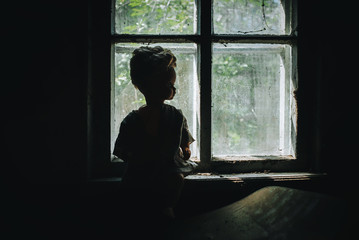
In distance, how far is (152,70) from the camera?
1.01 meters

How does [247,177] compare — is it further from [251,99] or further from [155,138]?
[155,138]

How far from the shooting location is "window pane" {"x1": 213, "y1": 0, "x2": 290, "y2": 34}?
1.38 m

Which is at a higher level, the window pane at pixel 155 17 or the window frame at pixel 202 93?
the window pane at pixel 155 17

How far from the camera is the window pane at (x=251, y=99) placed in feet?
4.57

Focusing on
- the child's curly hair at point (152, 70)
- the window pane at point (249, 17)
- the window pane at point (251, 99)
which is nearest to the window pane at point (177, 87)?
the window pane at point (251, 99)

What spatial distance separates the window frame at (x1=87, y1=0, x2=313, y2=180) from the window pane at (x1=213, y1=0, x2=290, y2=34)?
0.05 m

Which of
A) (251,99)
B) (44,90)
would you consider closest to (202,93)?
(251,99)

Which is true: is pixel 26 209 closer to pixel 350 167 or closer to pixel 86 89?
pixel 86 89

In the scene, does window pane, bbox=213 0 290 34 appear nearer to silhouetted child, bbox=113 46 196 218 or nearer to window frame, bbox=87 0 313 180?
window frame, bbox=87 0 313 180

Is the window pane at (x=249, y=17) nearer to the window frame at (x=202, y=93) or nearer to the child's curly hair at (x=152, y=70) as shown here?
the window frame at (x=202, y=93)

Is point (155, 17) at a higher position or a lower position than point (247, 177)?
higher

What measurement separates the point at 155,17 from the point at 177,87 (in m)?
0.38

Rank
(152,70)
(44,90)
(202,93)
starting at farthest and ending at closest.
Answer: (202,93)
(44,90)
(152,70)

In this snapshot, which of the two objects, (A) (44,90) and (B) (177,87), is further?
(B) (177,87)
